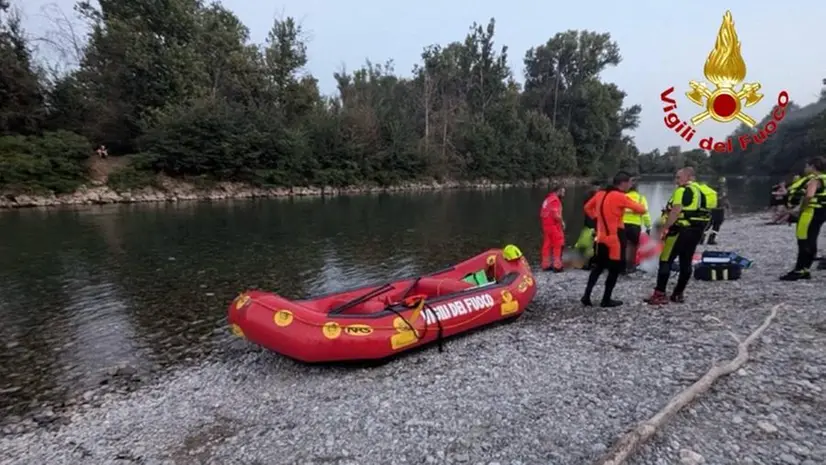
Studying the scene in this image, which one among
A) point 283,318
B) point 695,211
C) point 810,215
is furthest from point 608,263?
point 283,318

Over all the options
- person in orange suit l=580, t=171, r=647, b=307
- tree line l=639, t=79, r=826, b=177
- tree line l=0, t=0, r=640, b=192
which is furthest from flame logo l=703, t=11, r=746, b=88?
tree line l=639, t=79, r=826, b=177

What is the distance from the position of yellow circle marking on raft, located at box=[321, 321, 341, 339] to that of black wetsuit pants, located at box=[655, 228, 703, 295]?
4.70m

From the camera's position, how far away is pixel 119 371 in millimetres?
5785

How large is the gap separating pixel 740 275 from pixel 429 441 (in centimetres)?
734

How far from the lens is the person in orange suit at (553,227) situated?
938 cm

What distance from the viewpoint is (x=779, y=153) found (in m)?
59.0

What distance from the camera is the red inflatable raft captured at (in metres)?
5.12

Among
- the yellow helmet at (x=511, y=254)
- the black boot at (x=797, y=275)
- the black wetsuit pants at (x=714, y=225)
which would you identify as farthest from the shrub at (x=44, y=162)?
the black boot at (x=797, y=275)

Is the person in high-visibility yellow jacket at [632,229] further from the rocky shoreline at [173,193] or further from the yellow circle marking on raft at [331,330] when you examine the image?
the rocky shoreline at [173,193]

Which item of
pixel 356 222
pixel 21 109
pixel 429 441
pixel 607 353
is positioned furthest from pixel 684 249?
pixel 21 109

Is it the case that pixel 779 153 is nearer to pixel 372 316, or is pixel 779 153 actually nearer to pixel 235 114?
pixel 235 114

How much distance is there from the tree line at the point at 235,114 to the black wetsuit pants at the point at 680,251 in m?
30.4

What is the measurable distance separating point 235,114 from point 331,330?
32590mm

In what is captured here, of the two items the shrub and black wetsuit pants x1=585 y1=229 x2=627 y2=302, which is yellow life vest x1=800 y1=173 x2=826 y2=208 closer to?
black wetsuit pants x1=585 y1=229 x2=627 y2=302
